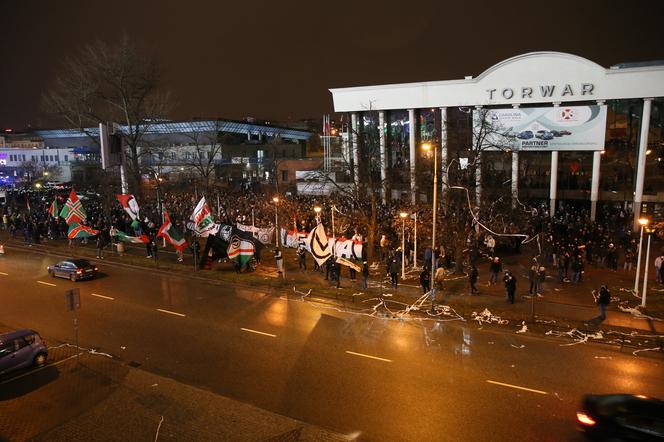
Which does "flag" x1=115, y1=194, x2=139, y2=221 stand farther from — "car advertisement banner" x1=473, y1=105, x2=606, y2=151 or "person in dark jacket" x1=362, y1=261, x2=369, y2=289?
Result: "car advertisement banner" x1=473, y1=105, x2=606, y2=151

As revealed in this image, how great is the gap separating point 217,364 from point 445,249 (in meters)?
15.4

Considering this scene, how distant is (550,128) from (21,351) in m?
35.7

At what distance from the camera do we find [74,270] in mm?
23203

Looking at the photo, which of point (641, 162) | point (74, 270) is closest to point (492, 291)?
point (74, 270)

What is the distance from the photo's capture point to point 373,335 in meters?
15.0

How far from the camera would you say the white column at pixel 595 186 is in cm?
3488

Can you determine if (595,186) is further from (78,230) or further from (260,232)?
(78,230)

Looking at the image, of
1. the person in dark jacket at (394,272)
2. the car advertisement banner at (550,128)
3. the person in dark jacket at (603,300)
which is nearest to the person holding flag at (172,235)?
the person in dark jacket at (394,272)

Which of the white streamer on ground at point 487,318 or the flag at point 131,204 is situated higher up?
the flag at point 131,204

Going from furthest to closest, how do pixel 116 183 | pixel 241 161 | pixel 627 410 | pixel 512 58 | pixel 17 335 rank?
1. pixel 241 161
2. pixel 116 183
3. pixel 512 58
4. pixel 17 335
5. pixel 627 410

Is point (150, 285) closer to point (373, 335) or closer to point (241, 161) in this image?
point (373, 335)

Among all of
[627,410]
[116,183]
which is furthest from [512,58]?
[116,183]

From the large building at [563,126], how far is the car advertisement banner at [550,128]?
0.07 m

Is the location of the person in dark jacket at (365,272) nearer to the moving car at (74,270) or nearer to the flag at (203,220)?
the flag at (203,220)
